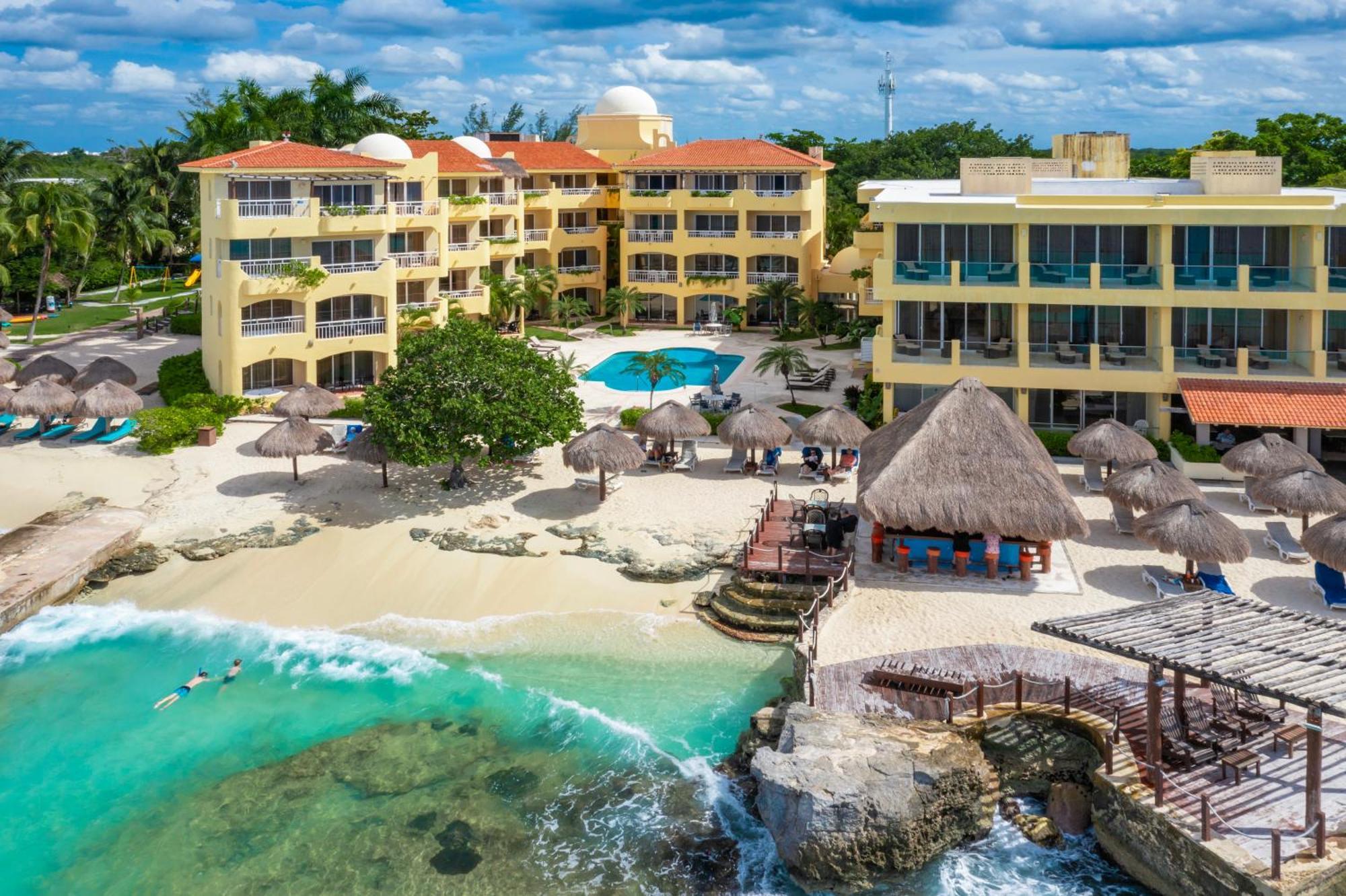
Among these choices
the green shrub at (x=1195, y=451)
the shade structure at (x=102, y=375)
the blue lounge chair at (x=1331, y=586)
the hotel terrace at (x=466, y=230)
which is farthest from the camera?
the hotel terrace at (x=466, y=230)

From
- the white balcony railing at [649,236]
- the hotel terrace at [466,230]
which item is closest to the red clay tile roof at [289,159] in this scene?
the hotel terrace at [466,230]

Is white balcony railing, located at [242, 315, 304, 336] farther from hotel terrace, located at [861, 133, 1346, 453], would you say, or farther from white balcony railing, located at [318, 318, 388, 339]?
hotel terrace, located at [861, 133, 1346, 453]

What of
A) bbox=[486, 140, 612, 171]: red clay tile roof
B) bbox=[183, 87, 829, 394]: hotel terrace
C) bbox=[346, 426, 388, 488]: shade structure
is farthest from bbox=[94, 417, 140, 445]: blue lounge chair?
bbox=[486, 140, 612, 171]: red clay tile roof

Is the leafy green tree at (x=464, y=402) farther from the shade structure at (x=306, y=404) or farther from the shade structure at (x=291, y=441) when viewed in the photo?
the shade structure at (x=306, y=404)

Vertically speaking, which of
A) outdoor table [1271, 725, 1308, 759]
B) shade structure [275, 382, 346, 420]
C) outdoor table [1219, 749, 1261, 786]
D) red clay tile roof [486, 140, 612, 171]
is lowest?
outdoor table [1219, 749, 1261, 786]

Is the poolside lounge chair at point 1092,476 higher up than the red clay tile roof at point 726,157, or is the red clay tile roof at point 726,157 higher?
the red clay tile roof at point 726,157

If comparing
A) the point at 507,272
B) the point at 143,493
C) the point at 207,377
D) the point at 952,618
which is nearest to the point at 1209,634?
the point at 952,618
